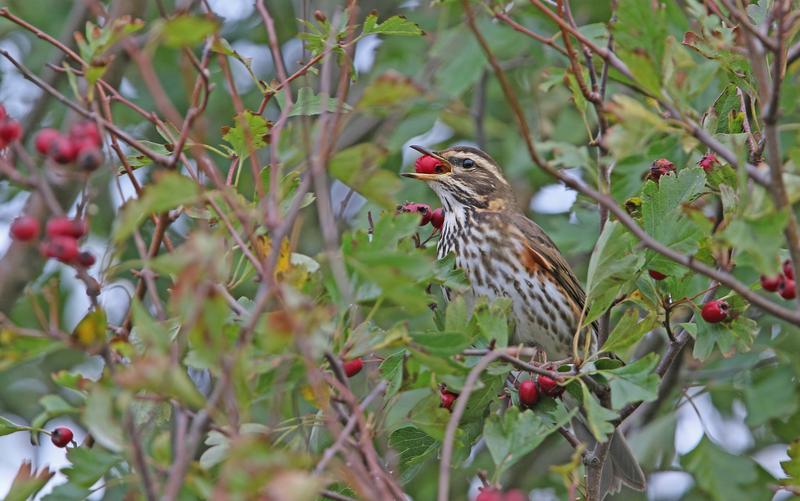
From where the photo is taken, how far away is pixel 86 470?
322 cm

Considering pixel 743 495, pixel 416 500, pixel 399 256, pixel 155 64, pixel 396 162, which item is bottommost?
pixel 416 500

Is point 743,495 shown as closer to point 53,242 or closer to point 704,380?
point 704,380

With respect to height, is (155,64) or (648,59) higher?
(648,59)

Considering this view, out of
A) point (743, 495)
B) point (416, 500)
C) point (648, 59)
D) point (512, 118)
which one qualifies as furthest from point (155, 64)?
point (648, 59)

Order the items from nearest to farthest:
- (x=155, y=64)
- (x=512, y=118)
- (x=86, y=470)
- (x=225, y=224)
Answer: (x=225, y=224)
(x=86, y=470)
(x=155, y=64)
(x=512, y=118)

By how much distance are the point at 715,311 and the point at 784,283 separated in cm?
66

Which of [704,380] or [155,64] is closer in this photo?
[704,380]

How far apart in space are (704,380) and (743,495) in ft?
4.27

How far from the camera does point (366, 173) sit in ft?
9.13

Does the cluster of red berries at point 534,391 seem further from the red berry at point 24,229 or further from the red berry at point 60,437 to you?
the red berry at point 24,229

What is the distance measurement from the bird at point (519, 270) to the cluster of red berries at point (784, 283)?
2.00 meters

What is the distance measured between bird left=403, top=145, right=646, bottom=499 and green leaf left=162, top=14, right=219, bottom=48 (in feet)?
9.76

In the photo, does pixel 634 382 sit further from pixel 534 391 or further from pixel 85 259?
pixel 85 259

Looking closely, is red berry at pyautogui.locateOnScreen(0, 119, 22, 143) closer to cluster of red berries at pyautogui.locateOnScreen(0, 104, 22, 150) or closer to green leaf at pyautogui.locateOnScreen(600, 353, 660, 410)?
cluster of red berries at pyautogui.locateOnScreen(0, 104, 22, 150)
